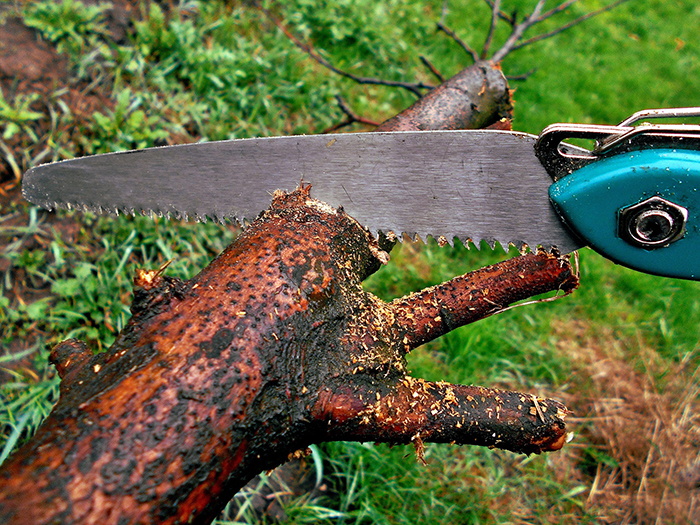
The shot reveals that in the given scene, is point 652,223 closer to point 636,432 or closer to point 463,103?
point 463,103

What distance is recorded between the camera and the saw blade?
67.9 inches

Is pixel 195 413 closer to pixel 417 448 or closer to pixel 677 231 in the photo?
pixel 417 448

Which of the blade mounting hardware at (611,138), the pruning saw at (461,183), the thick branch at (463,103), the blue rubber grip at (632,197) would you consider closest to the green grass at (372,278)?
the pruning saw at (461,183)

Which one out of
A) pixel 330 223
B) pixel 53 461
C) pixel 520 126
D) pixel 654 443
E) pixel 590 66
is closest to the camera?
pixel 53 461

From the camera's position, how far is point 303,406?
1353mm

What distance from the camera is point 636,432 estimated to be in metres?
2.72

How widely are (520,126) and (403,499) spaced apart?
361cm

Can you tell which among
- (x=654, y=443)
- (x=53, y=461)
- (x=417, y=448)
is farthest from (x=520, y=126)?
(x=53, y=461)

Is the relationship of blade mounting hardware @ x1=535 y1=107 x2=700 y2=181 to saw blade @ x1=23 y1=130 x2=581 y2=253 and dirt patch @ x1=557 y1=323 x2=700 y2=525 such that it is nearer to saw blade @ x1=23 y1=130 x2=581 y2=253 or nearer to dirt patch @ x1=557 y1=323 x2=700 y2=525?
saw blade @ x1=23 y1=130 x2=581 y2=253

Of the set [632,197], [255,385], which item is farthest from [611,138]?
[255,385]

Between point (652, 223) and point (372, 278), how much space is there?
199cm

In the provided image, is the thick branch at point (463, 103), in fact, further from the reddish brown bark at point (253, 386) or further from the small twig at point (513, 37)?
the reddish brown bark at point (253, 386)

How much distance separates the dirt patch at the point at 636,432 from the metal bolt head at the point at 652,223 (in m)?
1.64

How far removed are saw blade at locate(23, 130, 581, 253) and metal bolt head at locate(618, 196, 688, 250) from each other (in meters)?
0.19
